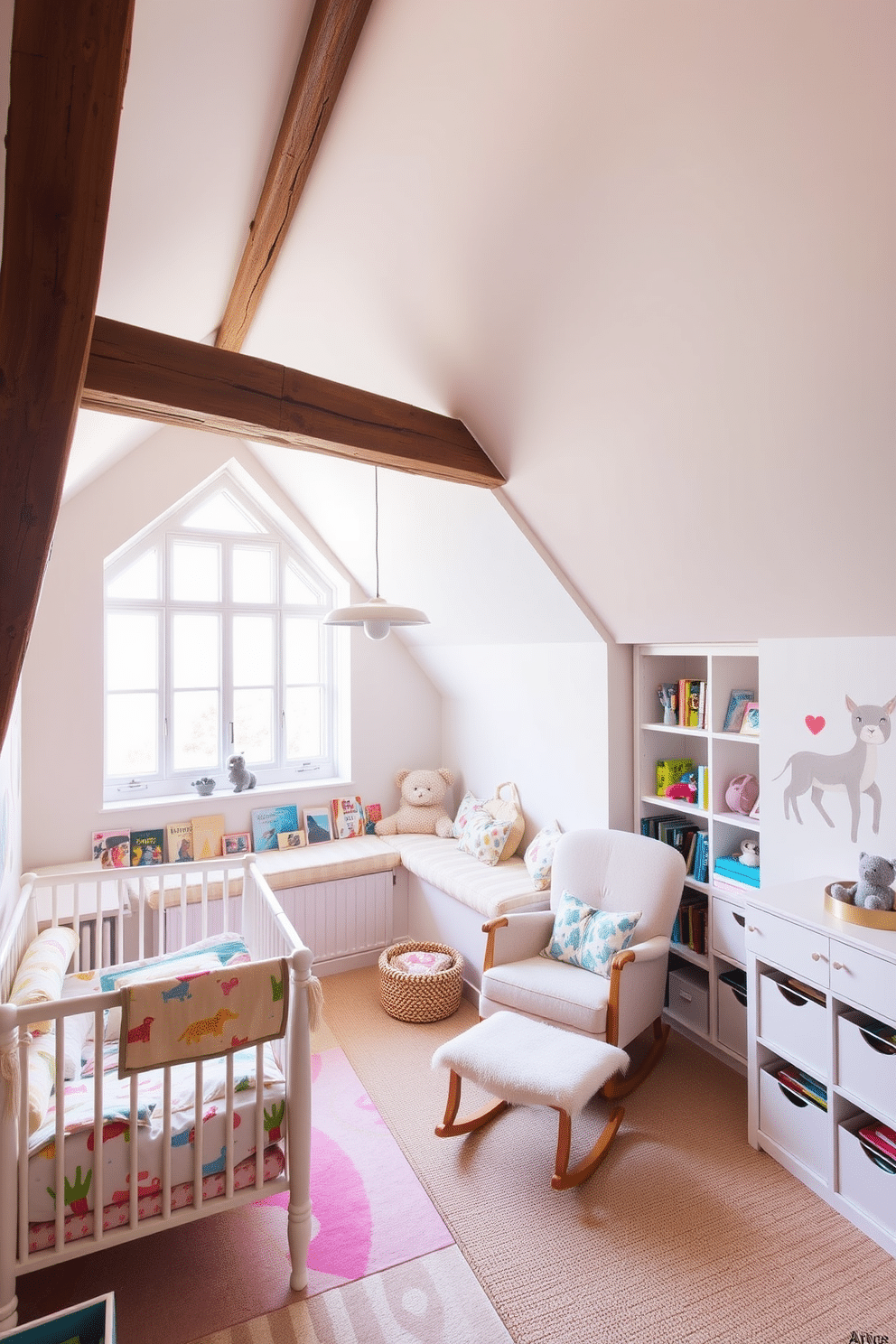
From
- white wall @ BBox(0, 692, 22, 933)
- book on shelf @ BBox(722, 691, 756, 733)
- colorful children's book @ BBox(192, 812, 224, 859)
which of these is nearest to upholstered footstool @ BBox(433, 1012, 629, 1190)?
book on shelf @ BBox(722, 691, 756, 733)

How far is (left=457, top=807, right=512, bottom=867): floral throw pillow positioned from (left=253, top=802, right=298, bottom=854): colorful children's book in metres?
1.00

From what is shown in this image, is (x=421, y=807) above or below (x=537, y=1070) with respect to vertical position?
above

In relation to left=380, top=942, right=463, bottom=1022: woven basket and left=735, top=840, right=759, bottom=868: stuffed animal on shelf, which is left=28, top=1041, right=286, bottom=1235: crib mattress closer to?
left=380, top=942, right=463, bottom=1022: woven basket

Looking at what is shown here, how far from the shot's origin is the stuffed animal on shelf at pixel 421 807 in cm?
439

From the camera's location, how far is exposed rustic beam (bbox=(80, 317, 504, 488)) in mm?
1980

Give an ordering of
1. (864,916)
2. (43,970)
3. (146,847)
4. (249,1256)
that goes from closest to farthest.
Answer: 1. (249,1256)
2. (864,916)
3. (43,970)
4. (146,847)

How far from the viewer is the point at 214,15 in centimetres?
133

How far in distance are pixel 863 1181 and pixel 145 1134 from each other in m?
2.04

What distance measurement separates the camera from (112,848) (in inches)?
143

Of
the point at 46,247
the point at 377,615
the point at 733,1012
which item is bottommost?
the point at 733,1012

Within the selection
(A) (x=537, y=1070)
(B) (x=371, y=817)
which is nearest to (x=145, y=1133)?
(A) (x=537, y=1070)

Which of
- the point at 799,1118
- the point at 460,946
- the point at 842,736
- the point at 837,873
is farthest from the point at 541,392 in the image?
the point at 460,946

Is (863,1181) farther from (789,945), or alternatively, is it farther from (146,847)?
A: (146,847)

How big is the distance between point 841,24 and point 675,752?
2.84 m
